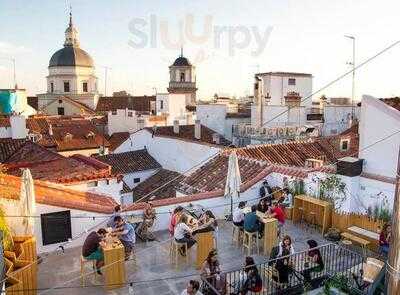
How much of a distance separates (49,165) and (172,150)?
542 inches

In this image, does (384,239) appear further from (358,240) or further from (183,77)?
(183,77)

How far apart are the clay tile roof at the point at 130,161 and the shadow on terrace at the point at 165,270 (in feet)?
62.5

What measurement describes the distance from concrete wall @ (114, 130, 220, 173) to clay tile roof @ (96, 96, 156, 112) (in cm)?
2800

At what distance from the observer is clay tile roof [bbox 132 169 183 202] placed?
26.0 meters

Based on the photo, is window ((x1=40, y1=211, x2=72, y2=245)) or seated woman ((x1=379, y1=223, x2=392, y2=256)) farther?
window ((x1=40, y1=211, x2=72, y2=245))

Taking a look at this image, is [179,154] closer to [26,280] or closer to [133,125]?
[133,125]

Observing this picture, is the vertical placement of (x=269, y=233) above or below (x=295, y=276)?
above

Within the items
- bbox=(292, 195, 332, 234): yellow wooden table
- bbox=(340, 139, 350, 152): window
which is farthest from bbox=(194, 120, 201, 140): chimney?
bbox=(292, 195, 332, 234): yellow wooden table

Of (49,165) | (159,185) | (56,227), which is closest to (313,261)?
(56,227)

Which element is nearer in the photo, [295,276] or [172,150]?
[295,276]

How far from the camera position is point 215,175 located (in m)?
17.5

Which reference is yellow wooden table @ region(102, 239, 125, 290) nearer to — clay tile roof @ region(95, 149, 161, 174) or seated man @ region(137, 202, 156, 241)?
seated man @ region(137, 202, 156, 241)

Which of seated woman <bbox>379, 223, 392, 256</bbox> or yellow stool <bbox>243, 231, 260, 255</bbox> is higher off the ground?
seated woman <bbox>379, 223, 392, 256</bbox>

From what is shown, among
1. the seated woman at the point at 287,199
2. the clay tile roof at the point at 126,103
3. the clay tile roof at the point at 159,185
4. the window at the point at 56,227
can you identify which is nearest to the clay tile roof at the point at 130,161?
the clay tile roof at the point at 159,185
